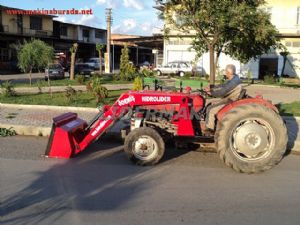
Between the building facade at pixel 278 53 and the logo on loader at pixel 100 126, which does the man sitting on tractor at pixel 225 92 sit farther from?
the building facade at pixel 278 53

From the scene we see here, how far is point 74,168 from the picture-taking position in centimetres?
740

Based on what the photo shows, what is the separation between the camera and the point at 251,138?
24.1 feet

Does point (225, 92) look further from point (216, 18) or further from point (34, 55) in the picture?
point (34, 55)

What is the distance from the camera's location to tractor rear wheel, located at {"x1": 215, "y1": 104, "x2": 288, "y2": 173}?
7289mm

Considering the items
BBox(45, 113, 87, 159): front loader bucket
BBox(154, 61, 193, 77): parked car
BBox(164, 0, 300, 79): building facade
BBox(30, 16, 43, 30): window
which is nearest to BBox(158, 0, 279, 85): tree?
BBox(45, 113, 87, 159): front loader bucket

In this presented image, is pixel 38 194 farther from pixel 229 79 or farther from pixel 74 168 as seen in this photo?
pixel 229 79

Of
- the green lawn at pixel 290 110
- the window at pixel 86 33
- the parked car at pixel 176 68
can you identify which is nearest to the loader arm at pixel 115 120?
the green lawn at pixel 290 110

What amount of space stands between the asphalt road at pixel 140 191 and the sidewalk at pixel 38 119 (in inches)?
66.3

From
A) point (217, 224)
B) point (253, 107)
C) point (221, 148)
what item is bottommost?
point (217, 224)

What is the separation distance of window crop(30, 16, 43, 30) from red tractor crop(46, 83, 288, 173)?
55236mm

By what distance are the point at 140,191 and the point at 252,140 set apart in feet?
7.30

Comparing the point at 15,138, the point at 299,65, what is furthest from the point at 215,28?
the point at 299,65

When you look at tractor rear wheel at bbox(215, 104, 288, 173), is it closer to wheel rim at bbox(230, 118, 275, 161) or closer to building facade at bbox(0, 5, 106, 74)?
wheel rim at bbox(230, 118, 275, 161)

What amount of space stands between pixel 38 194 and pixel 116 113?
2407mm
